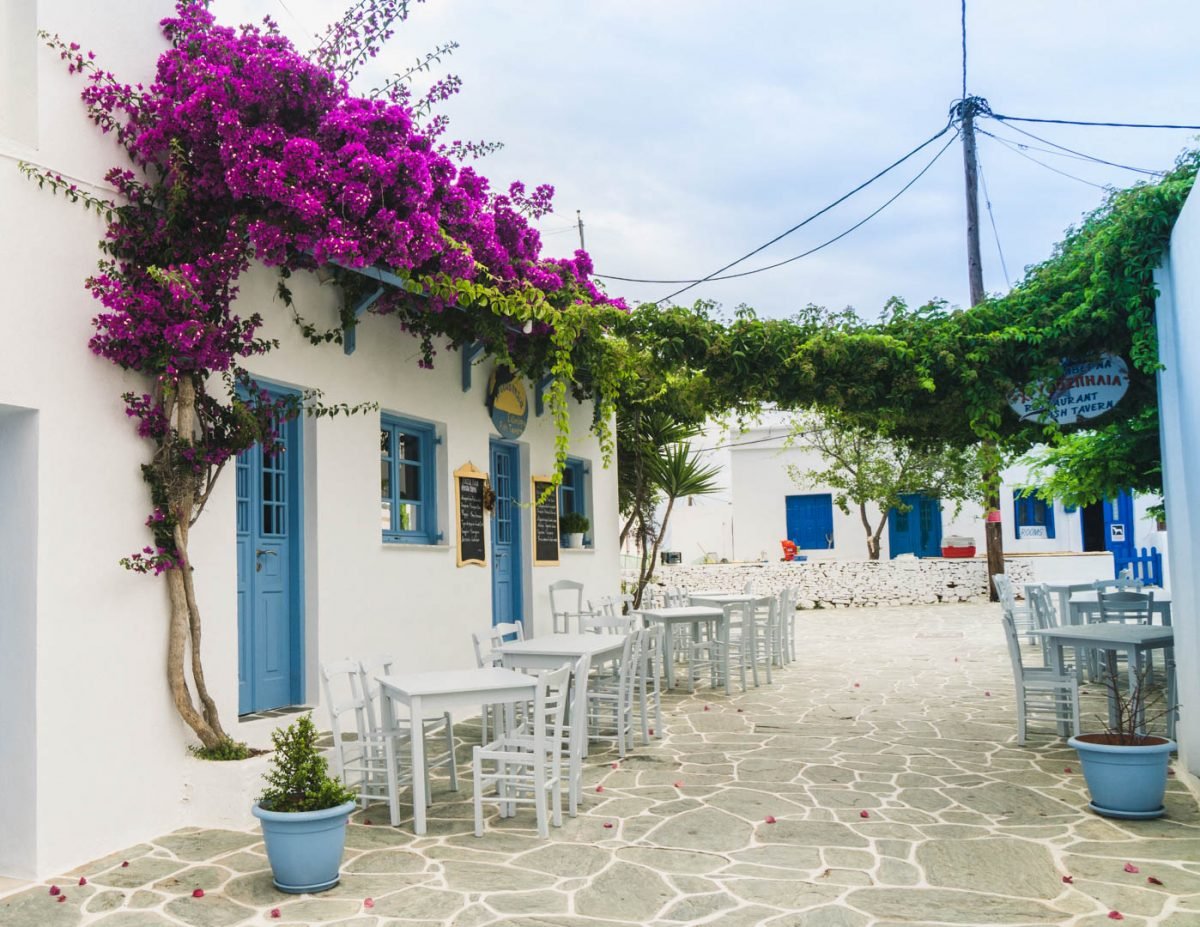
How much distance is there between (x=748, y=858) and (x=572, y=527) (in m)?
6.04

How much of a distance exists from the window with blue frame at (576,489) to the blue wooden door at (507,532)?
3.67 ft

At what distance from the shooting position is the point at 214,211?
494cm

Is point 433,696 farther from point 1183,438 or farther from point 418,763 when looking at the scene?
point 1183,438

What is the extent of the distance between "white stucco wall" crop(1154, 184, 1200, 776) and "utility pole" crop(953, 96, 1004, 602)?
24.7 feet

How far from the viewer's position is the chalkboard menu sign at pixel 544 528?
9.42 metres

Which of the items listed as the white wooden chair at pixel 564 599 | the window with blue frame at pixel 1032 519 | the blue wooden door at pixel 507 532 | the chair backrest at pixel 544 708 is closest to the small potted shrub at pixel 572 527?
the white wooden chair at pixel 564 599

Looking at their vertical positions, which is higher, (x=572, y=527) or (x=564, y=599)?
(x=572, y=527)

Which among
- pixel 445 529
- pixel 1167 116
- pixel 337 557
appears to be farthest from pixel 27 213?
pixel 1167 116

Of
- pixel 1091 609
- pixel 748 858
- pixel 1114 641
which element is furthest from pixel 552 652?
pixel 1091 609

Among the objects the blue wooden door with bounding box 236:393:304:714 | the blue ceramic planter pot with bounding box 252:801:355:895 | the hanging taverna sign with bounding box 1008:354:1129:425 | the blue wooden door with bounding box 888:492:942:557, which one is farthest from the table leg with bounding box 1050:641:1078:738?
the blue wooden door with bounding box 888:492:942:557

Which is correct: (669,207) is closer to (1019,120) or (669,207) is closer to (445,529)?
(1019,120)

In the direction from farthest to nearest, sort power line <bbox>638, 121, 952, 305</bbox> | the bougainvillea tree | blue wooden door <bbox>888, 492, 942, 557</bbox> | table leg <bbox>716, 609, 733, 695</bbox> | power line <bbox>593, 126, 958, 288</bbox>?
blue wooden door <bbox>888, 492, 942, 557</bbox>
power line <bbox>593, 126, 958, 288</bbox>
power line <bbox>638, 121, 952, 305</bbox>
table leg <bbox>716, 609, 733, 695</bbox>
the bougainvillea tree

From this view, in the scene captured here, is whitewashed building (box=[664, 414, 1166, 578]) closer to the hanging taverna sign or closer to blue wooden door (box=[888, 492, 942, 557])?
blue wooden door (box=[888, 492, 942, 557])

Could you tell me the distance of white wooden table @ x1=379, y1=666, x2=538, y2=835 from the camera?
4.51 m
